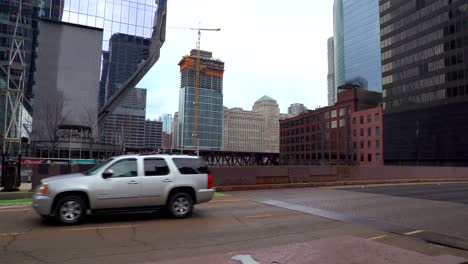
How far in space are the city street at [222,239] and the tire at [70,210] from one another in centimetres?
30

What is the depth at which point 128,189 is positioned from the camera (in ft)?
31.0

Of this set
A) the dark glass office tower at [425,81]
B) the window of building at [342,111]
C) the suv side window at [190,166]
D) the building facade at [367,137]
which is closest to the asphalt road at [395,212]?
the suv side window at [190,166]

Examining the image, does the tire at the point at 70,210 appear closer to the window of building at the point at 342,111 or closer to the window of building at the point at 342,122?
the window of building at the point at 342,122

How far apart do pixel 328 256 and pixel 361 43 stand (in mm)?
151733

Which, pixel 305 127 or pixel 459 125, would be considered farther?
pixel 305 127

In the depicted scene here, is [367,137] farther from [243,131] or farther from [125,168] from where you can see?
[125,168]

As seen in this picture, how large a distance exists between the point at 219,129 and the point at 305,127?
1488 inches

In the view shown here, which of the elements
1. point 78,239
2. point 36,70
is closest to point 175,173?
point 78,239

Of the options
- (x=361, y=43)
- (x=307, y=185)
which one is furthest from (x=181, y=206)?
(x=361, y=43)

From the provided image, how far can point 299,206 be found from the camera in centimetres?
1248

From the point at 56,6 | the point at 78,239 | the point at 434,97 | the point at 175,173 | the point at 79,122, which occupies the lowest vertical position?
the point at 78,239

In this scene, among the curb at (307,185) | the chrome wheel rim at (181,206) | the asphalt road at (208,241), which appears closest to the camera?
the asphalt road at (208,241)

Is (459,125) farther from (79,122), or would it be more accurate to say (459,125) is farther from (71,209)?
(71,209)

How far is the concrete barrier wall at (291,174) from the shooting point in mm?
16344
